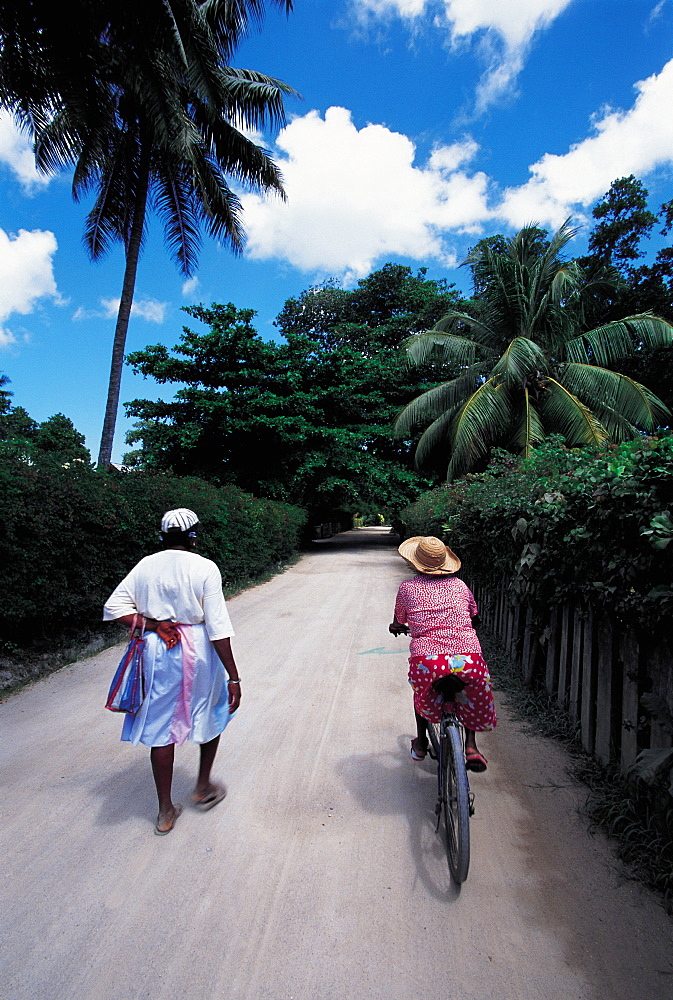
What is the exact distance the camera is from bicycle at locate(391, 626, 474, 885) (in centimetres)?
222

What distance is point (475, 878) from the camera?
2.39 m

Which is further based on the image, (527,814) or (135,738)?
(527,814)

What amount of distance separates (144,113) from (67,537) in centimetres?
1160

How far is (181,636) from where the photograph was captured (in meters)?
2.67

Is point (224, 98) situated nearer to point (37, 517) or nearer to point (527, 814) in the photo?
point (37, 517)

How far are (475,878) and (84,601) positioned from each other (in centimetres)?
485

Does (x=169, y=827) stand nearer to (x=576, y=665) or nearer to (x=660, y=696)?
(x=660, y=696)

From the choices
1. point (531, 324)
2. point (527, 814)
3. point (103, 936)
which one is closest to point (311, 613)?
point (527, 814)

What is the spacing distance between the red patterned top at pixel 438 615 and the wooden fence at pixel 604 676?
2.65 ft

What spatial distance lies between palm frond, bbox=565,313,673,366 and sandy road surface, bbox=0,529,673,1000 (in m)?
14.7

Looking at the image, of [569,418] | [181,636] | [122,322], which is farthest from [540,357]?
[181,636]

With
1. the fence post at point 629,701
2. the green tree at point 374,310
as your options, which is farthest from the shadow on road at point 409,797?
the green tree at point 374,310

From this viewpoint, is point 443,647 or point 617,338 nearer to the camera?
point 443,647

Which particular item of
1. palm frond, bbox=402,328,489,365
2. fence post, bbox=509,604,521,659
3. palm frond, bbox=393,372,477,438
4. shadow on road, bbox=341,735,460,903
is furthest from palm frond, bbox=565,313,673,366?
shadow on road, bbox=341,735,460,903
